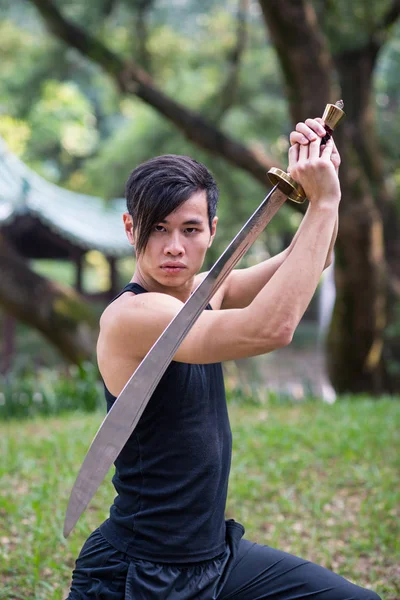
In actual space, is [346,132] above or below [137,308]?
above

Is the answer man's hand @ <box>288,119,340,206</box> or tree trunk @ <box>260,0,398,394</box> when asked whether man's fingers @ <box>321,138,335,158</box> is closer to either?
man's hand @ <box>288,119,340,206</box>

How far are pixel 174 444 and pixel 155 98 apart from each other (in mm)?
6458

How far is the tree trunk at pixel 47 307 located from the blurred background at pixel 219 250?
2 centimetres

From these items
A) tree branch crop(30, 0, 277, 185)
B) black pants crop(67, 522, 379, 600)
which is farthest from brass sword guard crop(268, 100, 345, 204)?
tree branch crop(30, 0, 277, 185)

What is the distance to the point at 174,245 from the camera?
164 cm

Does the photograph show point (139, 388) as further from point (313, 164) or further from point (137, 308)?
point (313, 164)

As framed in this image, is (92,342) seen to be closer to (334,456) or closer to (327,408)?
(327,408)

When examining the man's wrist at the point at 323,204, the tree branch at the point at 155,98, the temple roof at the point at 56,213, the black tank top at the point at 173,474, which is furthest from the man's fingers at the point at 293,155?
the temple roof at the point at 56,213

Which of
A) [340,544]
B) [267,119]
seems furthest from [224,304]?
[267,119]

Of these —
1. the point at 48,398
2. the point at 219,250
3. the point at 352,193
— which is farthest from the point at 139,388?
the point at 219,250

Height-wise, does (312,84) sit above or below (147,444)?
above

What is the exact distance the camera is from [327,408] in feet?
20.4

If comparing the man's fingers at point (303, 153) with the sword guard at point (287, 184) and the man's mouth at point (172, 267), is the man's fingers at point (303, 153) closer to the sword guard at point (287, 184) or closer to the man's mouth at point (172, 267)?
the sword guard at point (287, 184)

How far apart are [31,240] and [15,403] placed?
5953 mm
